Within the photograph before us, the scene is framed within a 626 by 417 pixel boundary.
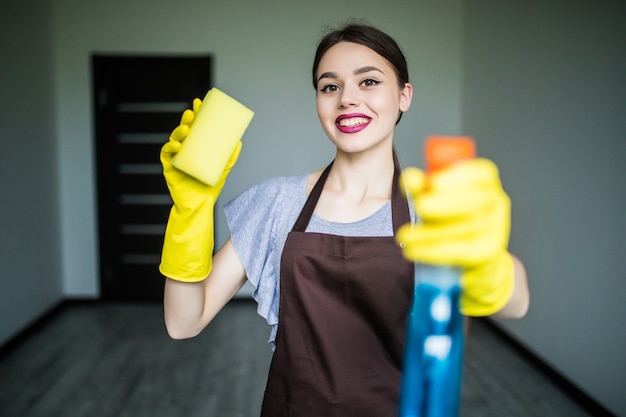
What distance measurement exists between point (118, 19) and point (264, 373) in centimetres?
294

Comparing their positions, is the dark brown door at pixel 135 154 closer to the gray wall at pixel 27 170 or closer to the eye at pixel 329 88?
the gray wall at pixel 27 170

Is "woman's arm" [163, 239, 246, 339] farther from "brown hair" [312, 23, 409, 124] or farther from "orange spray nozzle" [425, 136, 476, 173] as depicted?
"orange spray nozzle" [425, 136, 476, 173]

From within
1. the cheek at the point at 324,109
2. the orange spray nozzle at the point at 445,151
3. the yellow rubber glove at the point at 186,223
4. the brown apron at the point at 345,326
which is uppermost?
the cheek at the point at 324,109

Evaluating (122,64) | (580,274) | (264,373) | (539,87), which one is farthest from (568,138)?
(122,64)

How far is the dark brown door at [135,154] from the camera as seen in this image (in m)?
4.19

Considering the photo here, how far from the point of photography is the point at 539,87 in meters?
3.06

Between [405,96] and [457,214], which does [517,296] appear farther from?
[405,96]

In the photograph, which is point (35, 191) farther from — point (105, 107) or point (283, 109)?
point (283, 109)

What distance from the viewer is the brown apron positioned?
0.98 m

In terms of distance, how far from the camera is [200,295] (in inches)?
39.0

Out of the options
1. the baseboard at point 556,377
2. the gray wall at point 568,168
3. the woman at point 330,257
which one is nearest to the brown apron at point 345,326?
the woman at point 330,257

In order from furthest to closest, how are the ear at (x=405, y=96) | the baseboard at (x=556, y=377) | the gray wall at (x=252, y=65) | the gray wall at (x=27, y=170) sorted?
the gray wall at (x=252, y=65) → the gray wall at (x=27, y=170) → the baseboard at (x=556, y=377) → the ear at (x=405, y=96)

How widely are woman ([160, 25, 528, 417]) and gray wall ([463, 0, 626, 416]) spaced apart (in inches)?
69.9

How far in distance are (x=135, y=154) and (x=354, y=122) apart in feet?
11.8
